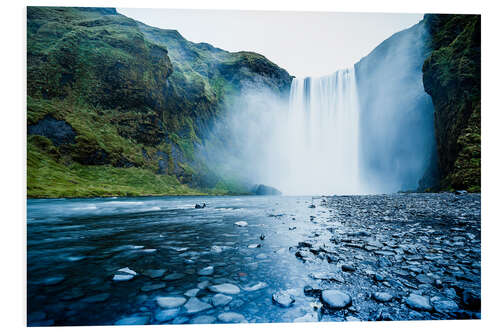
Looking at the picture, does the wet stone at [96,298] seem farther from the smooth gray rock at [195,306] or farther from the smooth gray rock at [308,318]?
the smooth gray rock at [308,318]

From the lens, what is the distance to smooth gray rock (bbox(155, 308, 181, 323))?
6.64 ft

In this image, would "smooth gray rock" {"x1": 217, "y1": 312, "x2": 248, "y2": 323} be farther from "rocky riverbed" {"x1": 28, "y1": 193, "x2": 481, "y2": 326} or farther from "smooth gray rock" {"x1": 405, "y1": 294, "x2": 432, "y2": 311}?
"smooth gray rock" {"x1": 405, "y1": 294, "x2": 432, "y2": 311}

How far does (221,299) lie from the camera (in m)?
2.30

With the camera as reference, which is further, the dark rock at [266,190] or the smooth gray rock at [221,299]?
the dark rock at [266,190]

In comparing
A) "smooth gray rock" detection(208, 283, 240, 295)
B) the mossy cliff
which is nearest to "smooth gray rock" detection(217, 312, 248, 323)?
"smooth gray rock" detection(208, 283, 240, 295)

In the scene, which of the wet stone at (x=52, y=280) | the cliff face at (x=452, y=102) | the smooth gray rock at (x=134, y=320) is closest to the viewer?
the smooth gray rock at (x=134, y=320)

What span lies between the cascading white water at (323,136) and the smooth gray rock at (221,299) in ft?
167

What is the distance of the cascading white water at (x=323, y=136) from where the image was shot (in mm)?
50594

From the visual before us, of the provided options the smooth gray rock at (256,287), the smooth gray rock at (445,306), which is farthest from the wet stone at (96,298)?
the smooth gray rock at (445,306)

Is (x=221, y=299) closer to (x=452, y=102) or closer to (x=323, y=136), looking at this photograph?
(x=452, y=102)

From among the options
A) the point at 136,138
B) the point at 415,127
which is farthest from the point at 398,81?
the point at 136,138

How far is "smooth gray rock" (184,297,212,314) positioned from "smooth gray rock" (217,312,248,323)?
0.52ft

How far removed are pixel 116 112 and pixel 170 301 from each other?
41.2m
